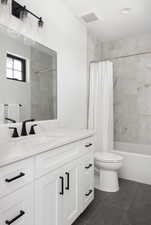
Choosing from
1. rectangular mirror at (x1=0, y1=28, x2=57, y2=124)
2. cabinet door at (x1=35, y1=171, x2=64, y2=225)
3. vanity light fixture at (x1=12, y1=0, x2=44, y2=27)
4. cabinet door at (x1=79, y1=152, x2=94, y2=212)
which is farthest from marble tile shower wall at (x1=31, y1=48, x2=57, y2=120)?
cabinet door at (x1=35, y1=171, x2=64, y2=225)

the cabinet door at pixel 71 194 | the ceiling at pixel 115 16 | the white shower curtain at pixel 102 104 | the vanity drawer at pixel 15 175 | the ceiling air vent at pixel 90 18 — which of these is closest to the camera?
the vanity drawer at pixel 15 175

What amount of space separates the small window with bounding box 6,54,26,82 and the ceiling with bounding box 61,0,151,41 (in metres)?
1.15

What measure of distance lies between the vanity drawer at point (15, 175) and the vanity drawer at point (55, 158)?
0.07m

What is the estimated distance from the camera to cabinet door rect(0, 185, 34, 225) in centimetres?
86

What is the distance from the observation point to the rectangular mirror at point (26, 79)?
58.9 inches

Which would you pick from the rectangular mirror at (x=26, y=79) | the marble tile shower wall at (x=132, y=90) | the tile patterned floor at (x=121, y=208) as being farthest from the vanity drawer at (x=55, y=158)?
the marble tile shower wall at (x=132, y=90)

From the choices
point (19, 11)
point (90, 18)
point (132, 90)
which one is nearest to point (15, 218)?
point (19, 11)

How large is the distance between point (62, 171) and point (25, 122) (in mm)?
616

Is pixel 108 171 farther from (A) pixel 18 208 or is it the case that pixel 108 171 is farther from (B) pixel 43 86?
(A) pixel 18 208

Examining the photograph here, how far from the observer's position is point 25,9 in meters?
1.59

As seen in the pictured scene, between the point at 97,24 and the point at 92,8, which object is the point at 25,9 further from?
the point at 97,24

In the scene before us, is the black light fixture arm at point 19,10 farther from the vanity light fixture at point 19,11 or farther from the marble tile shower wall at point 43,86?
the marble tile shower wall at point 43,86

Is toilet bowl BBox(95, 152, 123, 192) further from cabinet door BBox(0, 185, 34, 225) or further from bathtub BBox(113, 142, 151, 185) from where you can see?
cabinet door BBox(0, 185, 34, 225)

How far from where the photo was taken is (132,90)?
10.6ft
